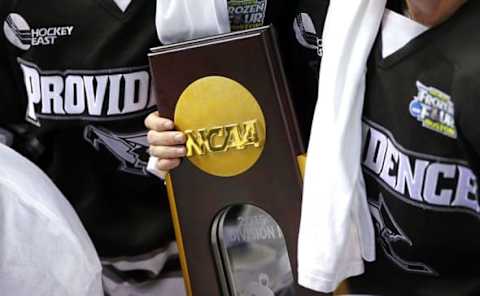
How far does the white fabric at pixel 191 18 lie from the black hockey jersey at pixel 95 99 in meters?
0.02

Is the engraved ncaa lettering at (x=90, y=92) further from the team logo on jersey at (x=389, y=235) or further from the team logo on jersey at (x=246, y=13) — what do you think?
the team logo on jersey at (x=389, y=235)

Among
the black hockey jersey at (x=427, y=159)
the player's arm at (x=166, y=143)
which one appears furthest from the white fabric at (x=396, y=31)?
the player's arm at (x=166, y=143)

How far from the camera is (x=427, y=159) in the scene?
0.73 m

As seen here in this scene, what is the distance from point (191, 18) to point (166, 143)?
132mm

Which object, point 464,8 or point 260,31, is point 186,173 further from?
point 464,8

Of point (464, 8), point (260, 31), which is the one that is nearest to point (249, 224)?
point (260, 31)

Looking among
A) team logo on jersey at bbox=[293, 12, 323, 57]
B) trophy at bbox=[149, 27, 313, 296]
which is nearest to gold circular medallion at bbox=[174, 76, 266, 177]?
trophy at bbox=[149, 27, 313, 296]

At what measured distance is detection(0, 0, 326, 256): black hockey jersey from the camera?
3.17ft

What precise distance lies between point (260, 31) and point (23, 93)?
362 millimetres

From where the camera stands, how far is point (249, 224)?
2.95 feet

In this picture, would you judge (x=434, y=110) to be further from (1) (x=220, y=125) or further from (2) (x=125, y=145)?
(2) (x=125, y=145)

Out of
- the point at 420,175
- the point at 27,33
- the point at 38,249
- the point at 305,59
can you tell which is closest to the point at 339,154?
the point at 420,175

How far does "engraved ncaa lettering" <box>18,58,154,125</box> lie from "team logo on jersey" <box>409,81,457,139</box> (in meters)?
0.36

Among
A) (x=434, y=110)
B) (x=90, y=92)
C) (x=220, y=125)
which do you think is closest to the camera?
(x=434, y=110)
